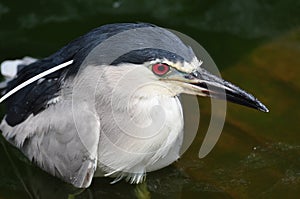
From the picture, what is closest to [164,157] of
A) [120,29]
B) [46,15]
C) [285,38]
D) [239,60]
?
[120,29]

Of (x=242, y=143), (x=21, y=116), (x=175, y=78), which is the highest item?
(x=175, y=78)

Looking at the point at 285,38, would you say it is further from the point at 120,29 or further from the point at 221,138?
the point at 120,29

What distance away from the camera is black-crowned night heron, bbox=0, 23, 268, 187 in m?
3.89

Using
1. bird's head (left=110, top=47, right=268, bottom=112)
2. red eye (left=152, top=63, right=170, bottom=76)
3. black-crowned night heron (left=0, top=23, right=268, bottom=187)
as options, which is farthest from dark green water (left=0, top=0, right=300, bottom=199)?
red eye (left=152, top=63, right=170, bottom=76)

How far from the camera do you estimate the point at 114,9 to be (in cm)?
597

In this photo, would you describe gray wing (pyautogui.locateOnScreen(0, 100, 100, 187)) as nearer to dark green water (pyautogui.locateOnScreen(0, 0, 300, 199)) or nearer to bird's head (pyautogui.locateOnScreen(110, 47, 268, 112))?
dark green water (pyautogui.locateOnScreen(0, 0, 300, 199))

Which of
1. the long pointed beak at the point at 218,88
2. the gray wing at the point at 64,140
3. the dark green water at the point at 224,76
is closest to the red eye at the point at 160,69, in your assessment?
the long pointed beak at the point at 218,88

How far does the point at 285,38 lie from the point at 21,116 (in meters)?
2.15

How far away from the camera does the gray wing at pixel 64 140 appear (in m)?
4.12

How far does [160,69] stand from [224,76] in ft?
4.58

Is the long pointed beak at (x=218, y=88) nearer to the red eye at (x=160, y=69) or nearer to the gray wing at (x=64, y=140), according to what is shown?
the red eye at (x=160, y=69)

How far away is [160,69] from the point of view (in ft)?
12.6

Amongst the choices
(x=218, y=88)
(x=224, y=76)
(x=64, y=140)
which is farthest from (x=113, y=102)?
(x=224, y=76)

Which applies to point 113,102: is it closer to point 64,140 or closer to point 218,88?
point 64,140
